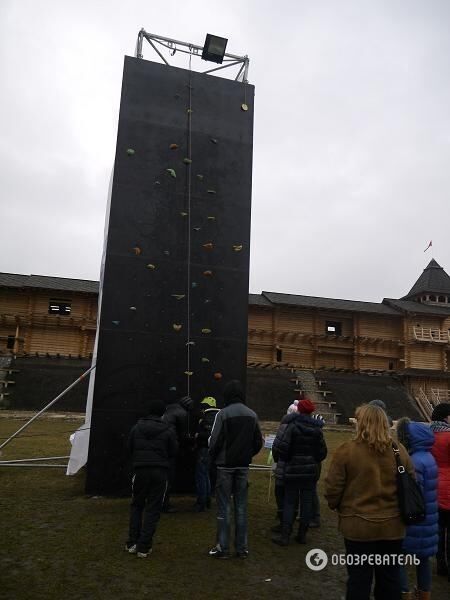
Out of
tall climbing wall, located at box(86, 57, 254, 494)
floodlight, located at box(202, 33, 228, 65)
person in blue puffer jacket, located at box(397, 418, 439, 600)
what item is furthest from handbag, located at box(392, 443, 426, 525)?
floodlight, located at box(202, 33, 228, 65)

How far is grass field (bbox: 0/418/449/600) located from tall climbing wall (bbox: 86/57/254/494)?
3.64 feet

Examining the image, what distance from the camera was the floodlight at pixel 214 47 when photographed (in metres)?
10.0

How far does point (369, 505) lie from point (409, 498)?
291mm

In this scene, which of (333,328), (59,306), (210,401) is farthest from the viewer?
(333,328)

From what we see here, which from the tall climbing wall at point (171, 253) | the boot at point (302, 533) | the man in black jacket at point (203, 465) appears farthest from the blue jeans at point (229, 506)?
the tall climbing wall at point (171, 253)

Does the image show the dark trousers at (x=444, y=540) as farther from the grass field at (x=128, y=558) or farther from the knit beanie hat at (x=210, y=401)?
the knit beanie hat at (x=210, y=401)

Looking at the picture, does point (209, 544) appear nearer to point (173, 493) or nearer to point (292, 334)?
point (173, 493)

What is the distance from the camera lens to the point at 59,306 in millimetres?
37219

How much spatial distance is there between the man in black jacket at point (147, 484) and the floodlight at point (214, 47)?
28.2 feet

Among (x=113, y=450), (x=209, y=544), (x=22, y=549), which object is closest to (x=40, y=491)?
(x=113, y=450)

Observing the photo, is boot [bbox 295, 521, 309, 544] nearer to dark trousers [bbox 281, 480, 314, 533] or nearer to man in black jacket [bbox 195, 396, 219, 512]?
dark trousers [bbox 281, 480, 314, 533]

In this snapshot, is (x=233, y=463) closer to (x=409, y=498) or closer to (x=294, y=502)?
(x=294, y=502)

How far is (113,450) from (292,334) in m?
33.6

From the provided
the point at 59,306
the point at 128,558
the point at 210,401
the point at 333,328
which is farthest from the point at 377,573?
the point at 333,328
